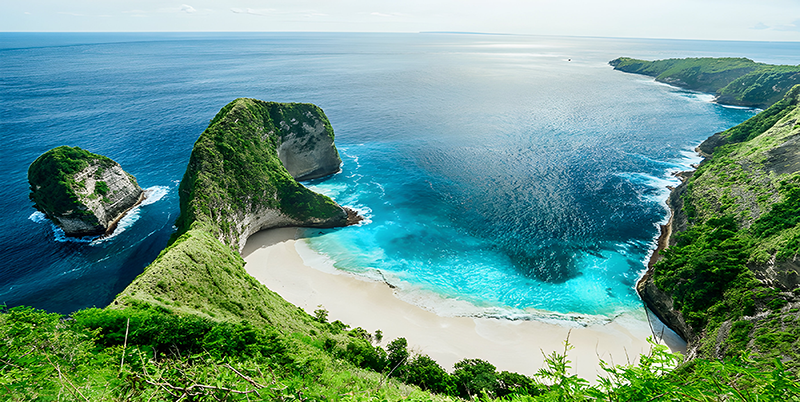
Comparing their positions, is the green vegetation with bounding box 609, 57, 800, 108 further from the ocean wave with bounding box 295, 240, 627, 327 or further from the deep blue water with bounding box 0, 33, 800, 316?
the ocean wave with bounding box 295, 240, 627, 327

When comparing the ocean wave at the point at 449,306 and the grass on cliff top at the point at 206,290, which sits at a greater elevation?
the grass on cliff top at the point at 206,290

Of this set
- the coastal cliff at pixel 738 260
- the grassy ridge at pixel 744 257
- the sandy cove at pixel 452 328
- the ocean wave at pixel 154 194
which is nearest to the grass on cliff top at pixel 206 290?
the sandy cove at pixel 452 328

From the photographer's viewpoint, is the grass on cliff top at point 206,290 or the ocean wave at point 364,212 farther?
the ocean wave at point 364,212

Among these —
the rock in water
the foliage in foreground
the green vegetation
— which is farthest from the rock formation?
the green vegetation

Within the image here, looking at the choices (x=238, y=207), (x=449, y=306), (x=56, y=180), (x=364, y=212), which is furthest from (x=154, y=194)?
(x=449, y=306)

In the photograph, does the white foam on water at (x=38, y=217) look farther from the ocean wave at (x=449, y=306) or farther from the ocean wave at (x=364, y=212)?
the ocean wave at (x=364, y=212)

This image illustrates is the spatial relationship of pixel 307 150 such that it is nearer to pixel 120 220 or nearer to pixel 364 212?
pixel 364 212

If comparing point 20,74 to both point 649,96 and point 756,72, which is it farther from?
point 756,72

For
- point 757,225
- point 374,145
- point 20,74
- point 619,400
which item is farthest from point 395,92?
point 20,74
